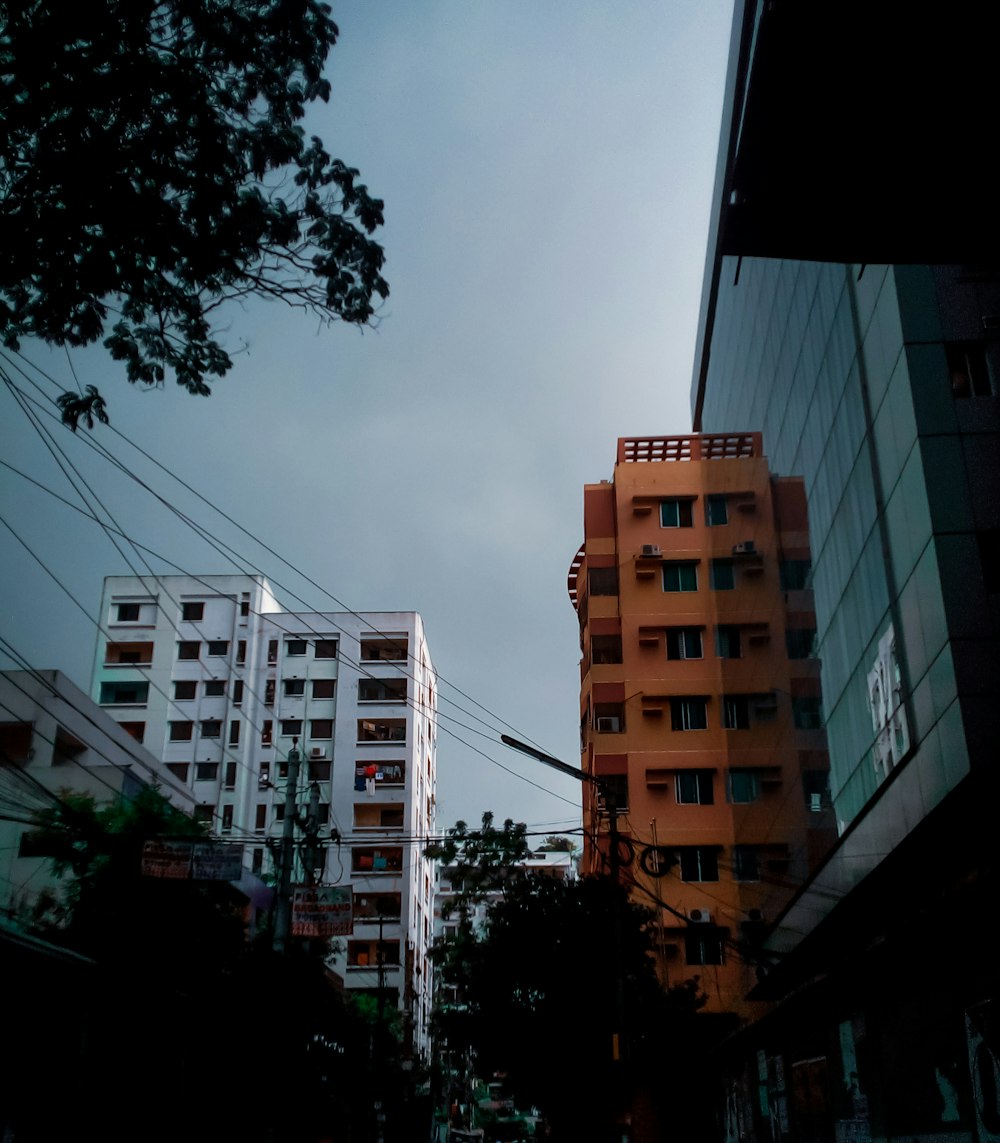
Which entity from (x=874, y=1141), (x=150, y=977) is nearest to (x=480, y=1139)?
(x=150, y=977)

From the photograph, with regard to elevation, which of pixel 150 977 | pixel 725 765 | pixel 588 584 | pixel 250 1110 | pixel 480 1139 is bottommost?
pixel 480 1139

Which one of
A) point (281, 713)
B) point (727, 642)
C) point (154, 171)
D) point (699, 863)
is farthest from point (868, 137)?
point (281, 713)

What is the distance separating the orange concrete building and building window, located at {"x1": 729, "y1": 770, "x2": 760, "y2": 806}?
84 millimetres

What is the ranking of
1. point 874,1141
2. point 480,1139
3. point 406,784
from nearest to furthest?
point 874,1141 < point 406,784 < point 480,1139

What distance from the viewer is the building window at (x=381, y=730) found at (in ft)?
216

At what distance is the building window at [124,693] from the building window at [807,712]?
4685 centimetres

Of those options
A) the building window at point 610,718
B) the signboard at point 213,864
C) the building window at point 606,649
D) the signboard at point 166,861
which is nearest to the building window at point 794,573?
the signboard at point 213,864

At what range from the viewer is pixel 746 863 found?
3073 centimetres

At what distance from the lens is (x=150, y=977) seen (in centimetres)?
2206

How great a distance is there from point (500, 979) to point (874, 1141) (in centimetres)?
1933

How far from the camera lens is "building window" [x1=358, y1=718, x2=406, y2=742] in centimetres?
6575

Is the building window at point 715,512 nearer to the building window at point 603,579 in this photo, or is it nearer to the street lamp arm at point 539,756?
the building window at point 603,579

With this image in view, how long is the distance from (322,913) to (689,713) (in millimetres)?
19404

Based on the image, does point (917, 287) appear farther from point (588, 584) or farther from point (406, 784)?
point (406, 784)
